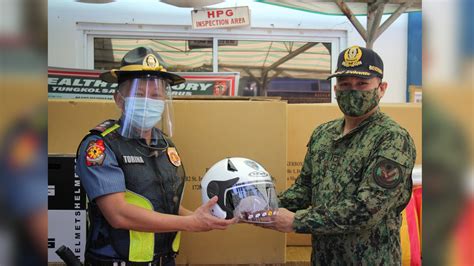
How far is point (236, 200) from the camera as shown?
1716 mm

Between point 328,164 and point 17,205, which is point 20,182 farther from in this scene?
point 328,164

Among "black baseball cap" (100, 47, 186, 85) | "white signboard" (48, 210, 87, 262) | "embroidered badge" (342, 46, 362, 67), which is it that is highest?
"embroidered badge" (342, 46, 362, 67)

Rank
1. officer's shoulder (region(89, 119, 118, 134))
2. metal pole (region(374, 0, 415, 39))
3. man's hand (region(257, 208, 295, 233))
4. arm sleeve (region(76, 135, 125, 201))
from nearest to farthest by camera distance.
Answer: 1. arm sleeve (region(76, 135, 125, 201))
2. officer's shoulder (region(89, 119, 118, 134))
3. man's hand (region(257, 208, 295, 233))
4. metal pole (region(374, 0, 415, 39))

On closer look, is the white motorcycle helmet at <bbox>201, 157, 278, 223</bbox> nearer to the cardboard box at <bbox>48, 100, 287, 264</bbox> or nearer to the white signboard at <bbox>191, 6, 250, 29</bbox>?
the cardboard box at <bbox>48, 100, 287, 264</bbox>

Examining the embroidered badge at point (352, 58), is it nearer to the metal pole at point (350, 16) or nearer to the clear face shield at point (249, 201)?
the clear face shield at point (249, 201)

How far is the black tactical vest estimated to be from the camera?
1614mm

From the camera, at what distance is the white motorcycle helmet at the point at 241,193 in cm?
170

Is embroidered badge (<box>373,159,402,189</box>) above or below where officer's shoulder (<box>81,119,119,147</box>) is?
below

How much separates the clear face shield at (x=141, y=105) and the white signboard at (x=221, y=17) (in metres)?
2.47

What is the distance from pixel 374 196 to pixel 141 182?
96 cm

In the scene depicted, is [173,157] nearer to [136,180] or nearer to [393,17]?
[136,180]

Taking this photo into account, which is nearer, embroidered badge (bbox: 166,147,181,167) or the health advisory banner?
embroidered badge (bbox: 166,147,181,167)

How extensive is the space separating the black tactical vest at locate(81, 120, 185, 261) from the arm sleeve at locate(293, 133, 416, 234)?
1.95ft

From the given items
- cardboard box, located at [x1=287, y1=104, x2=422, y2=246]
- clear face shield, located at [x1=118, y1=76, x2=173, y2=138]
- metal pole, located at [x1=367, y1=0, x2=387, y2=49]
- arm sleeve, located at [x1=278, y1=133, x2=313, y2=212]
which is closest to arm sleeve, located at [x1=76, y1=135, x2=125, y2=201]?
clear face shield, located at [x1=118, y1=76, x2=173, y2=138]
